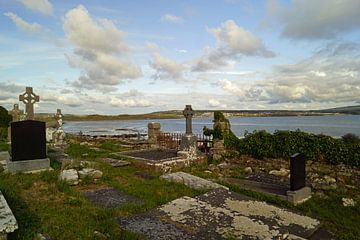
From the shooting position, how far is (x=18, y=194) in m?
6.16

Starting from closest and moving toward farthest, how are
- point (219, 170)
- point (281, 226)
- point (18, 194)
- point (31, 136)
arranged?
1. point (281, 226)
2. point (18, 194)
3. point (31, 136)
4. point (219, 170)

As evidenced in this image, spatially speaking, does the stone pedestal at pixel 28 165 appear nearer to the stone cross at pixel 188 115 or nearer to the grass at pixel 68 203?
the grass at pixel 68 203

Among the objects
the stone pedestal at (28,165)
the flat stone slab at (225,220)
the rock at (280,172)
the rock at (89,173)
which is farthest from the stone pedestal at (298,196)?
the stone pedestal at (28,165)

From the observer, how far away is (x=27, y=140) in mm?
9008

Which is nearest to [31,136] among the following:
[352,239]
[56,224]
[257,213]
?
[56,224]

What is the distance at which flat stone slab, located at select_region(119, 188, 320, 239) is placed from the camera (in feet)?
15.5

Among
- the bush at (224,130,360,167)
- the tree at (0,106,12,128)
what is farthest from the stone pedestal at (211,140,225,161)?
the tree at (0,106,12,128)

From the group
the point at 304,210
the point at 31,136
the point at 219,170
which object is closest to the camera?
the point at 304,210

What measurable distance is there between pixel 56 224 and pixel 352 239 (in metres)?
5.62

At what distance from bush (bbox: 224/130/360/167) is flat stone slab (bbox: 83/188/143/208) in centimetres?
781

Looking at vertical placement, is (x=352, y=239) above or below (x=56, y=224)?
below

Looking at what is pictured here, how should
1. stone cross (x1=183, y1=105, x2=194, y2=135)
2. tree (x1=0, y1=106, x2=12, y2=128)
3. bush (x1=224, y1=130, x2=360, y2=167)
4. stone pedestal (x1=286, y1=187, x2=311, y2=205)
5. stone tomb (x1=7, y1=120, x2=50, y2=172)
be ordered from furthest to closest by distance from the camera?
tree (x1=0, y1=106, x2=12, y2=128), stone cross (x1=183, y1=105, x2=194, y2=135), bush (x1=224, y1=130, x2=360, y2=167), stone tomb (x1=7, y1=120, x2=50, y2=172), stone pedestal (x1=286, y1=187, x2=311, y2=205)

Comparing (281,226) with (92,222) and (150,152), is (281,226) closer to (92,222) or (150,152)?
(92,222)

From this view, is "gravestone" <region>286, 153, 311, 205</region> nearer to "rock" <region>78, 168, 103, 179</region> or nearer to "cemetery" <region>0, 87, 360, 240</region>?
"cemetery" <region>0, 87, 360, 240</region>
